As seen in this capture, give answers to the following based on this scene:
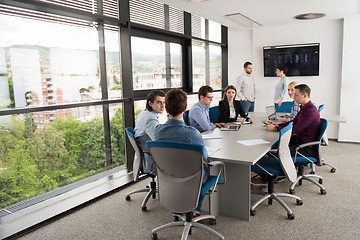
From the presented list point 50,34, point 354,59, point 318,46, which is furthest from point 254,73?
point 50,34

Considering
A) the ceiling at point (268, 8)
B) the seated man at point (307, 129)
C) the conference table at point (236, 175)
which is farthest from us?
the ceiling at point (268, 8)

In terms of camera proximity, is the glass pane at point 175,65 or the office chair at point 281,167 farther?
the glass pane at point 175,65

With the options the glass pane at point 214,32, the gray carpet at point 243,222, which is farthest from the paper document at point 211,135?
the glass pane at point 214,32

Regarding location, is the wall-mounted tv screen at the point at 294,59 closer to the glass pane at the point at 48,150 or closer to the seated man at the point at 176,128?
the glass pane at the point at 48,150

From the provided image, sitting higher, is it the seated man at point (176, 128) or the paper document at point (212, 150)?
the seated man at point (176, 128)

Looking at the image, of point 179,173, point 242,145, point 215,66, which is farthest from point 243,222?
point 215,66

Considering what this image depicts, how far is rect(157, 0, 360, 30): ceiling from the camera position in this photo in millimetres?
4820

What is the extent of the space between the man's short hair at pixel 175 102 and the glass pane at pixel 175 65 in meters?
3.36

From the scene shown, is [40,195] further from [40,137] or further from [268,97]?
[268,97]

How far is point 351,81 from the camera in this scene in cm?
634

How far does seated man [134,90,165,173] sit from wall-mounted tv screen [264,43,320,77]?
15.9 feet

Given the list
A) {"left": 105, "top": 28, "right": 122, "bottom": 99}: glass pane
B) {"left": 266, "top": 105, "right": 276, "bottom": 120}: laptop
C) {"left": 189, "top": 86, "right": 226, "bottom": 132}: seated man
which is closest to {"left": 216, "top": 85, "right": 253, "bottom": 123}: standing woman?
{"left": 266, "top": 105, "right": 276, "bottom": 120}: laptop

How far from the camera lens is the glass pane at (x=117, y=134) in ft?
15.0

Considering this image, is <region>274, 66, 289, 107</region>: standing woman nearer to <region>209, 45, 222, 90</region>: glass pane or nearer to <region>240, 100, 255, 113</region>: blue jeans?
<region>240, 100, 255, 113</region>: blue jeans
